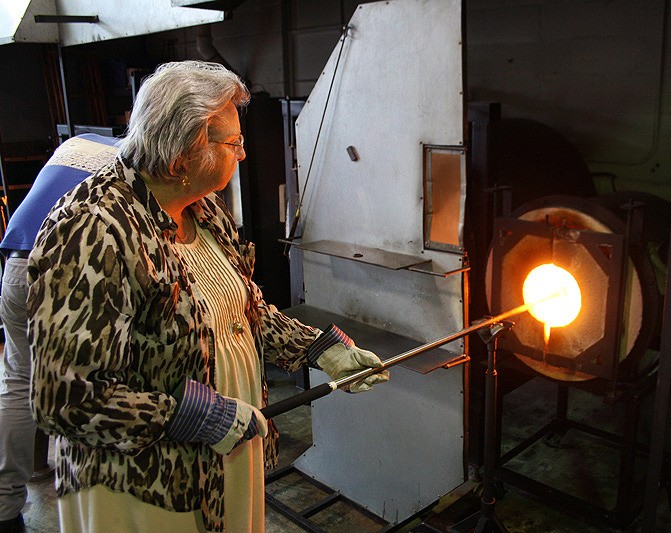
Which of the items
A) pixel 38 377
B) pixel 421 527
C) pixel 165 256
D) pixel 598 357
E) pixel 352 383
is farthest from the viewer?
pixel 421 527

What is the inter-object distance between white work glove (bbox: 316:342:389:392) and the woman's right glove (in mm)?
370

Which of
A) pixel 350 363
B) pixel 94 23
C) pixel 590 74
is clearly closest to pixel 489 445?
pixel 350 363

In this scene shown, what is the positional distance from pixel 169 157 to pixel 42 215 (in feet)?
4.86

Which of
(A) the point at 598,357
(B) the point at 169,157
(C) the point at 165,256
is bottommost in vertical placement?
(A) the point at 598,357

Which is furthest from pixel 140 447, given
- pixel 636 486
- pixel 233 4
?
Result: pixel 636 486

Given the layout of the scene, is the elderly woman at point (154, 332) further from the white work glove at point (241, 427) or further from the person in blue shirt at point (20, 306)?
the person in blue shirt at point (20, 306)

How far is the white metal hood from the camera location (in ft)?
9.26

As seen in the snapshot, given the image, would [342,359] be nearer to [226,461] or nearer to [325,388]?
[325,388]

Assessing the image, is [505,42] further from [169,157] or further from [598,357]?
[169,157]

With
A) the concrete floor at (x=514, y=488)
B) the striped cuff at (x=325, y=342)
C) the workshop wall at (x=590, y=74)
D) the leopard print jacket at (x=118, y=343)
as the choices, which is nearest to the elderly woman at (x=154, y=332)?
the leopard print jacket at (x=118, y=343)

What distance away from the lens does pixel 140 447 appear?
1241mm

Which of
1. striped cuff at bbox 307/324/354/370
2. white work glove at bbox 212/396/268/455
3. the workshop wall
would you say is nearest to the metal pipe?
white work glove at bbox 212/396/268/455

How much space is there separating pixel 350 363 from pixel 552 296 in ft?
2.57

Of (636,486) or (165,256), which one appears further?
(636,486)
